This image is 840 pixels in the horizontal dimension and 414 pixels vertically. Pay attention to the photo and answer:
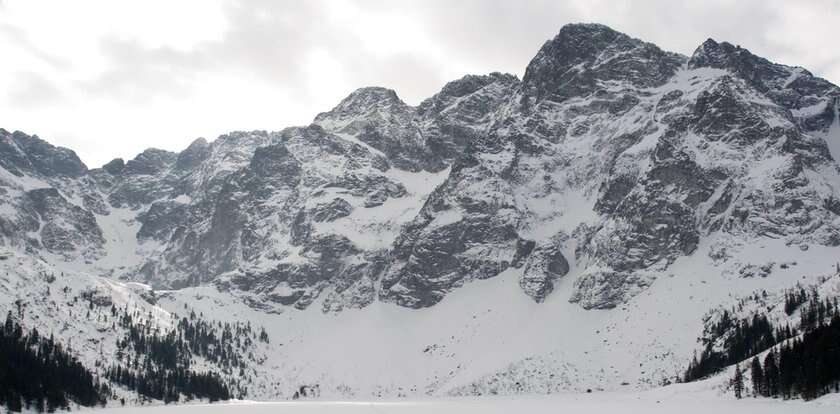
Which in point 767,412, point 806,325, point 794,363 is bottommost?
point 767,412

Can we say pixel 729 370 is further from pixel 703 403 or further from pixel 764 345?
pixel 703 403

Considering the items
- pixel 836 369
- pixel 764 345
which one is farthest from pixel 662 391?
pixel 836 369

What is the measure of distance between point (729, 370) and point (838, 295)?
44285 mm

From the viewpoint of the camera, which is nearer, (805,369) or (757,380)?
(805,369)

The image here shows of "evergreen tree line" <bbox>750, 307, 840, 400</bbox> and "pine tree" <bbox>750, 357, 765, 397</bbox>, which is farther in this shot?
"pine tree" <bbox>750, 357, 765, 397</bbox>

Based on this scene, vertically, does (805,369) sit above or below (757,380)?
above

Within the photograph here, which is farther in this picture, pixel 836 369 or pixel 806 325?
pixel 806 325

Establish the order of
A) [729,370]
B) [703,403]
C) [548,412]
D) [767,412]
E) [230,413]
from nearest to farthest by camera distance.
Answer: [767,412] → [548,412] → [703,403] → [230,413] → [729,370]

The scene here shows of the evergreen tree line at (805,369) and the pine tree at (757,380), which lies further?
Result: the pine tree at (757,380)

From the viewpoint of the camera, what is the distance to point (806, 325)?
17938 centimetres

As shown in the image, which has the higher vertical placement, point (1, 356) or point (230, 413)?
point (1, 356)

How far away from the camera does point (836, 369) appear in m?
125

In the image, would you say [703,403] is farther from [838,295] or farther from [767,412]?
[838,295]

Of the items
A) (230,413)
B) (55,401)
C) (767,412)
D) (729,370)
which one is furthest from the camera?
(55,401)
